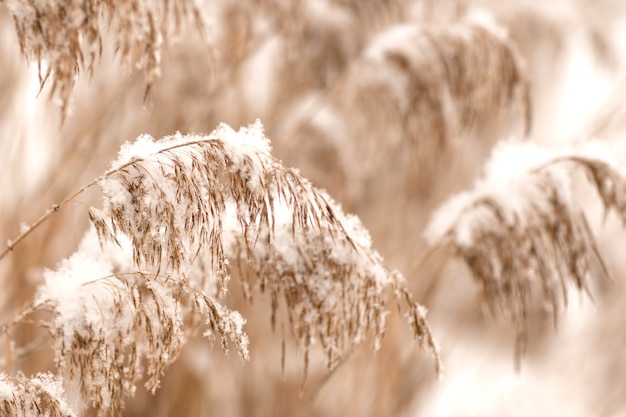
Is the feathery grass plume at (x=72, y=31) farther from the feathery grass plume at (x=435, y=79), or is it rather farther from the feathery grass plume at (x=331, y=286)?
the feathery grass plume at (x=435, y=79)

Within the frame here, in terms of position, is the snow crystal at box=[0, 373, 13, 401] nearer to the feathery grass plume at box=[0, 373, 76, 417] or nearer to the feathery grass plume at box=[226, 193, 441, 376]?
the feathery grass plume at box=[0, 373, 76, 417]

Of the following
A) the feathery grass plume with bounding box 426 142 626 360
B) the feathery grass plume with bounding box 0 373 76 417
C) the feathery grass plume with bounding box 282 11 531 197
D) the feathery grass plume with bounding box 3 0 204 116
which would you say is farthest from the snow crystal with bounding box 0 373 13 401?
the feathery grass plume with bounding box 282 11 531 197

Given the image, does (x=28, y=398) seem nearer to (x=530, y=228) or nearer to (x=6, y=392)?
(x=6, y=392)

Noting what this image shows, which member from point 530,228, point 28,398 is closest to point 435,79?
point 530,228

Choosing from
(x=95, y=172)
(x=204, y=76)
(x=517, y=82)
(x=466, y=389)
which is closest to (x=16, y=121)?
(x=95, y=172)

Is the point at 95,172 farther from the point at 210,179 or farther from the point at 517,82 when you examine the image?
the point at 210,179

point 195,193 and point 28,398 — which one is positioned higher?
point 195,193
